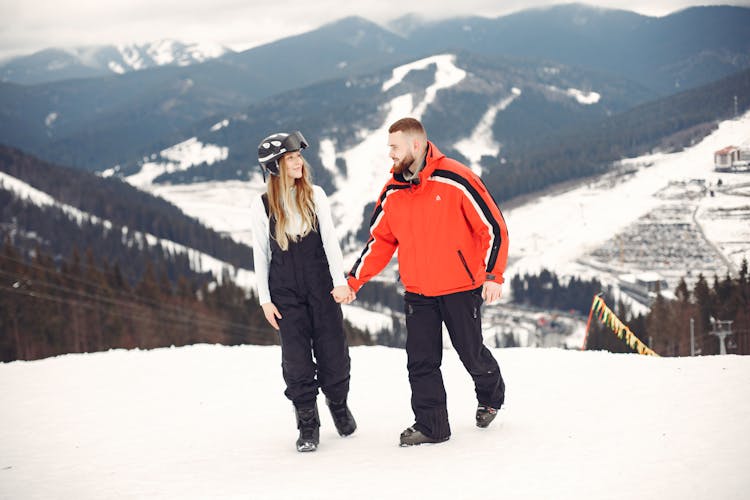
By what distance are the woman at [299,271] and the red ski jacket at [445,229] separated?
0.63 m

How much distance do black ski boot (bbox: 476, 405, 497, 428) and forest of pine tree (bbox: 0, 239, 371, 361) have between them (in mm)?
47987

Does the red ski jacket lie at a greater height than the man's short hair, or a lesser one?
lesser

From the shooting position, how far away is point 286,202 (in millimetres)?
6648

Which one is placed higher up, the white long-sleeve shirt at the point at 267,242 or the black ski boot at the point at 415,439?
the white long-sleeve shirt at the point at 267,242

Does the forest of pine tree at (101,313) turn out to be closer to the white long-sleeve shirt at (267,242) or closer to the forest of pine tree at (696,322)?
the forest of pine tree at (696,322)

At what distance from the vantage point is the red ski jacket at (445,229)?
6402mm

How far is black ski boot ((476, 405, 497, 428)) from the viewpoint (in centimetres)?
701

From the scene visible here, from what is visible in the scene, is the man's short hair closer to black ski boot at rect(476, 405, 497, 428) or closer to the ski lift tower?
black ski boot at rect(476, 405, 497, 428)

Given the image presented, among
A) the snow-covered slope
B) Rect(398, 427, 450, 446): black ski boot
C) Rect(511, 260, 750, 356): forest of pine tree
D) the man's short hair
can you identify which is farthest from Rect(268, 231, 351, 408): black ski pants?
the snow-covered slope

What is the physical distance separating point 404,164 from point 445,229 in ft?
2.17

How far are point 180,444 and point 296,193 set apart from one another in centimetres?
281

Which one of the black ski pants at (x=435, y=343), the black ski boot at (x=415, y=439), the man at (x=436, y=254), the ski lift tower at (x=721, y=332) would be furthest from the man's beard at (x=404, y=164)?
the ski lift tower at (x=721, y=332)

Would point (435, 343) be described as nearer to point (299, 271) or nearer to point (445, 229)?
point (445, 229)

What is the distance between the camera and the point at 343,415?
7270mm
